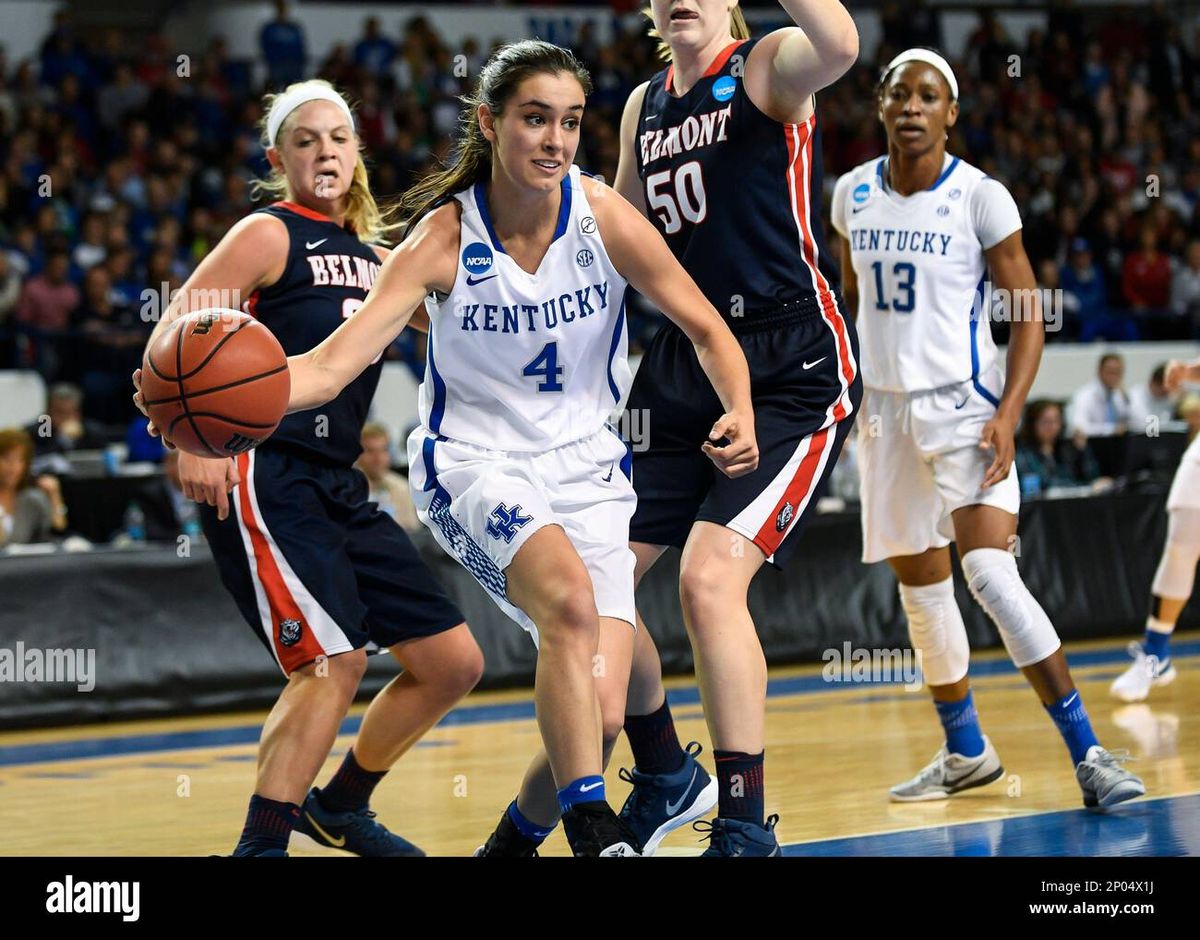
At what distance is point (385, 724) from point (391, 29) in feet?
50.0

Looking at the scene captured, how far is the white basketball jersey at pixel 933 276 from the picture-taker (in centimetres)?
633

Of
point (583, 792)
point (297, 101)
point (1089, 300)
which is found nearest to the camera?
point (583, 792)

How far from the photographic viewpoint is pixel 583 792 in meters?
4.27

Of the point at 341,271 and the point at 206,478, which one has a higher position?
the point at 341,271

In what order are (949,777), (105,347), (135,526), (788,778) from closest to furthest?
(949,777)
(788,778)
(135,526)
(105,347)

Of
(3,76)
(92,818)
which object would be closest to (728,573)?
(92,818)

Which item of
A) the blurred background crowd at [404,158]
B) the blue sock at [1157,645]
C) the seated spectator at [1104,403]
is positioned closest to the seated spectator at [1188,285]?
the blurred background crowd at [404,158]

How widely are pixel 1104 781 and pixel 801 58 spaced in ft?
8.40

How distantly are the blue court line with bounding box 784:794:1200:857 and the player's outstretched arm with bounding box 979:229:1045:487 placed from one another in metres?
1.19

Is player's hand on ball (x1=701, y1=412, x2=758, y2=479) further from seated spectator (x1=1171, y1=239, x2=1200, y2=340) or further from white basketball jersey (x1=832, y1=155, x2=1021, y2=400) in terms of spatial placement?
seated spectator (x1=1171, y1=239, x2=1200, y2=340)

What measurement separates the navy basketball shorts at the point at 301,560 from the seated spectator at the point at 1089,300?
43.5ft

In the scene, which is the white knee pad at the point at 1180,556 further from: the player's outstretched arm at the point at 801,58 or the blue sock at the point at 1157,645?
the player's outstretched arm at the point at 801,58

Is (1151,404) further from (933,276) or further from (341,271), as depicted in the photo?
(341,271)

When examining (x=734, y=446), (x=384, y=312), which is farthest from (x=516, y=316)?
(x=734, y=446)
